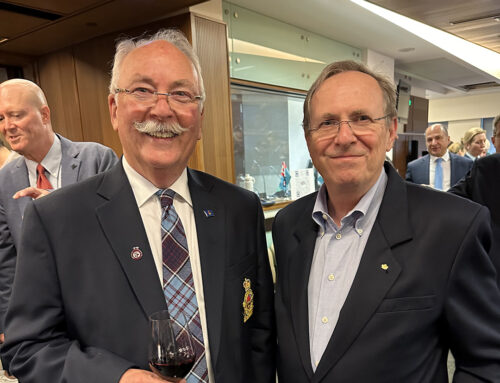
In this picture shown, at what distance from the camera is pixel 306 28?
5324 millimetres

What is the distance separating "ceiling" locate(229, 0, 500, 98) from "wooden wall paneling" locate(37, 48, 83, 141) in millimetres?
2112

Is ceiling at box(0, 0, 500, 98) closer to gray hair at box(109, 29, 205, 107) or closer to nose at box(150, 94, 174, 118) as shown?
gray hair at box(109, 29, 205, 107)

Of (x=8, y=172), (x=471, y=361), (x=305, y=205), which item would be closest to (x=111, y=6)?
(x=8, y=172)

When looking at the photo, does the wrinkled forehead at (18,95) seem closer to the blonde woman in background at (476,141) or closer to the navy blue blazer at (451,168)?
the navy blue blazer at (451,168)

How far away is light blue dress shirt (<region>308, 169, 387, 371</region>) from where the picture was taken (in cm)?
123

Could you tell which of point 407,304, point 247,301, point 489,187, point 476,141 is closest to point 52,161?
point 247,301

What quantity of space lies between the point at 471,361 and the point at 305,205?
0.78 m

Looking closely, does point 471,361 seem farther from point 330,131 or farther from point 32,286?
point 32,286

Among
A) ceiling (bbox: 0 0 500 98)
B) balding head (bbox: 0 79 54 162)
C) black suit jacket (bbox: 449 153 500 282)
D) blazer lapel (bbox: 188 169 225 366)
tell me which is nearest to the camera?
blazer lapel (bbox: 188 169 225 366)

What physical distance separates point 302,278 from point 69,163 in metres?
1.68

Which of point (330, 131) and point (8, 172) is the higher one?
point (330, 131)

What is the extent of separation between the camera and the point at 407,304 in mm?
1142

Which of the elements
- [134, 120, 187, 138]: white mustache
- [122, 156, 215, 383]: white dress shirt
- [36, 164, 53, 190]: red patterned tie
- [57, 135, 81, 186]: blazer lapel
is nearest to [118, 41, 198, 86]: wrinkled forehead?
[134, 120, 187, 138]: white mustache

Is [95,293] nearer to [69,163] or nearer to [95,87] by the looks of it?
[69,163]
